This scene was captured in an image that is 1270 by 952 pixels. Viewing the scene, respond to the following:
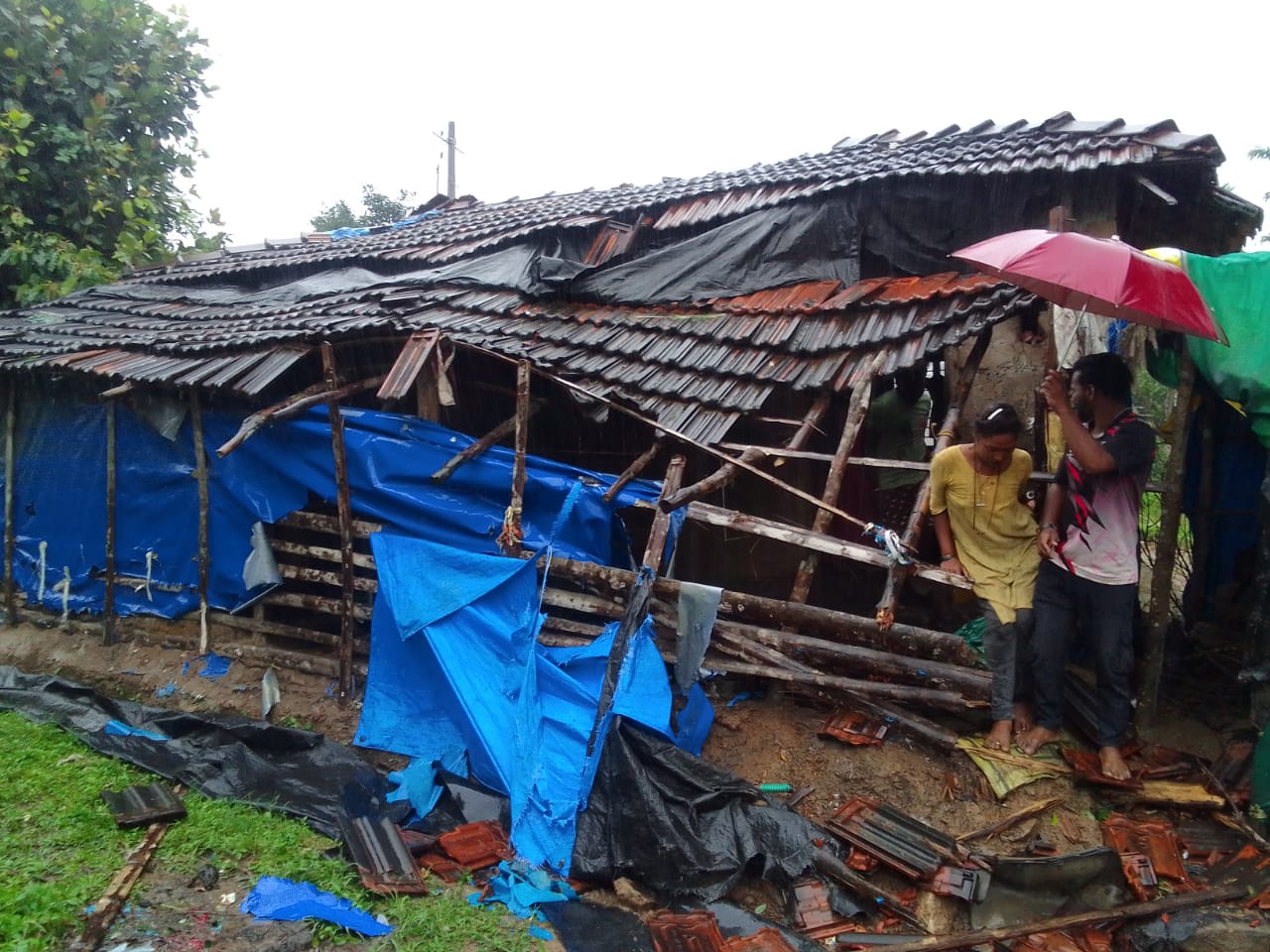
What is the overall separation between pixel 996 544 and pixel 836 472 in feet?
3.36

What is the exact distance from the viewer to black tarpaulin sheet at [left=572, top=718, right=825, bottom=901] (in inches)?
153

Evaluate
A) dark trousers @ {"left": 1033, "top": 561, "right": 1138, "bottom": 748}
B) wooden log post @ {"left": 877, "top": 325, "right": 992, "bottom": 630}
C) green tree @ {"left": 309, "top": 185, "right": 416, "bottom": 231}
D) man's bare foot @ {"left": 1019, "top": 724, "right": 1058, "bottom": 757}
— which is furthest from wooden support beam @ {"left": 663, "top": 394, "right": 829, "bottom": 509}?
green tree @ {"left": 309, "top": 185, "right": 416, "bottom": 231}

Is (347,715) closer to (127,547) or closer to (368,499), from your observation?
(368,499)

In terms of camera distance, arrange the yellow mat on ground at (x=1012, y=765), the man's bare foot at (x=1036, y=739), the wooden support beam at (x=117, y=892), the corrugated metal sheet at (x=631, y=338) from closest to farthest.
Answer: the wooden support beam at (x=117, y=892) → the yellow mat on ground at (x=1012, y=765) → the man's bare foot at (x=1036, y=739) → the corrugated metal sheet at (x=631, y=338)

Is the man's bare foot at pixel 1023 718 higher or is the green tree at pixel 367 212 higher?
the green tree at pixel 367 212

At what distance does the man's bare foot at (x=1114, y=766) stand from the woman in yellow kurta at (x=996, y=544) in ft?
1.35

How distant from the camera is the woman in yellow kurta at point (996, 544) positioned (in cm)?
439

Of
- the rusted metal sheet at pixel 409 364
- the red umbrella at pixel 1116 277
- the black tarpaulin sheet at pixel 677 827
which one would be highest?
the red umbrella at pixel 1116 277

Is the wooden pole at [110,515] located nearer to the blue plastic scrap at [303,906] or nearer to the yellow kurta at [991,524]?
the blue plastic scrap at [303,906]

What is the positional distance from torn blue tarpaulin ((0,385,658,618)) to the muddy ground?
4.53ft

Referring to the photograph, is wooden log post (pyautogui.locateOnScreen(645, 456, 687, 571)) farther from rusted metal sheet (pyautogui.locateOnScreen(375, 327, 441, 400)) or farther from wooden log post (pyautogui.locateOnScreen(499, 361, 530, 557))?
rusted metal sheet (pyautogui.locateOnScreen(375, 327, 441, 400))

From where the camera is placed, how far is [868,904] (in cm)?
388

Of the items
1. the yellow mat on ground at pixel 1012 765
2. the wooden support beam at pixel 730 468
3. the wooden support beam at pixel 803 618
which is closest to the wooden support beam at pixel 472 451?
the wooden support beam at pixel 803 618

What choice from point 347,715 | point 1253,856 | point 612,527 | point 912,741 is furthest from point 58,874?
point 1253,856
